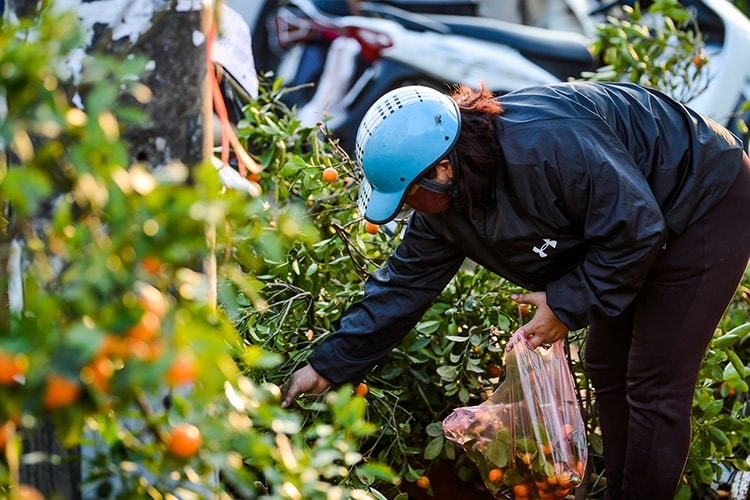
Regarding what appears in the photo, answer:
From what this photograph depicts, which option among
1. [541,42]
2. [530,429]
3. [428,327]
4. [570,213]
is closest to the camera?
[570,213]

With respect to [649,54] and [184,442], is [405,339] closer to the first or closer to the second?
[184,442]

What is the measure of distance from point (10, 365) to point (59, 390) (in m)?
0.06

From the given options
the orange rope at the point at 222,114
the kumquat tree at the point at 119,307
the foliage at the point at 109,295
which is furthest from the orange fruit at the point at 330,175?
the foliage at the point at 109,295

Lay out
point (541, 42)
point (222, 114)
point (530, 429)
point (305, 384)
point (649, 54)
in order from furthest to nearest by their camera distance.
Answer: point (541, 42)
point (649, 54)
point (530, 429)
point (305, 384)
point (222, 114)

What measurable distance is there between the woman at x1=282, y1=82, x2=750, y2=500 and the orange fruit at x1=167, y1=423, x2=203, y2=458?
1213 millimetres

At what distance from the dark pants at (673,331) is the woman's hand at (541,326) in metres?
0.27

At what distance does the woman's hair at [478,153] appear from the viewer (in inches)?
101

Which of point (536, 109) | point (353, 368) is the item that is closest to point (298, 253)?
point (353, 368)

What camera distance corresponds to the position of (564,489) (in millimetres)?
3014

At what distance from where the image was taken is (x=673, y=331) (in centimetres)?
279

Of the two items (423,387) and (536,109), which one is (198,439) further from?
(423,387)

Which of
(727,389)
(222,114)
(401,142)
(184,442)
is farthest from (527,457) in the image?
(184,442)

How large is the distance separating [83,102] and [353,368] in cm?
136

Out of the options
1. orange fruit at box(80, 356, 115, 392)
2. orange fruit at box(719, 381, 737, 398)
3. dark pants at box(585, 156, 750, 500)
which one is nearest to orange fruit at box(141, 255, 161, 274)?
orange fruit at box(80, 356, 115, 392)
